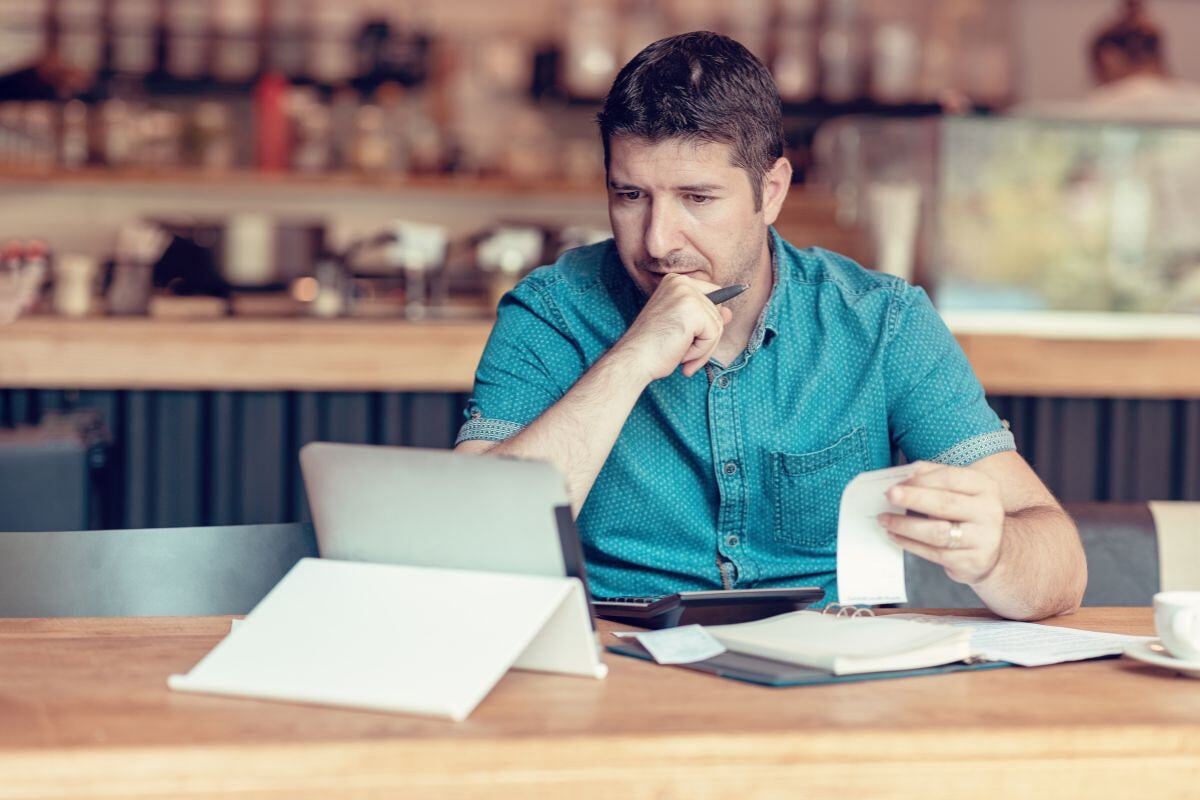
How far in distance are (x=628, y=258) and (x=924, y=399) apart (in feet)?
1.32

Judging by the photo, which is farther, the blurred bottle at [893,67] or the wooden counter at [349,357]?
the blurred bottle at [893,67]

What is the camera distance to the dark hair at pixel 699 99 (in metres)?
1.67

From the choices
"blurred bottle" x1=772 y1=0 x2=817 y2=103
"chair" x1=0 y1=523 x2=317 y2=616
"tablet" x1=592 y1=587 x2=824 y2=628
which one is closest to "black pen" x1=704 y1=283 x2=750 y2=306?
"tablet" x1=592 y1=587 x2=824 y2=628

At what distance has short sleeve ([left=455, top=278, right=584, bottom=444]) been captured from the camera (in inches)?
70.3

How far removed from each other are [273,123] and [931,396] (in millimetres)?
4096

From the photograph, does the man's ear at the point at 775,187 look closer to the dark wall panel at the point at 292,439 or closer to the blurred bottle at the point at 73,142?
the dark wall panel at the point at 292,439

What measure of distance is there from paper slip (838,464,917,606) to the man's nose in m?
0.49

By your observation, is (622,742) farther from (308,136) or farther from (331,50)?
(331,50)

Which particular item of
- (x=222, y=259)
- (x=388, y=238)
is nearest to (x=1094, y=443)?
(x=388, y=238)

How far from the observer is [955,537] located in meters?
1.34

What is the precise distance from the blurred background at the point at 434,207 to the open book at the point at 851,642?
1.51m

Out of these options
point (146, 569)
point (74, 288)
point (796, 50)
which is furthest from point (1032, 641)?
point (796, 50)

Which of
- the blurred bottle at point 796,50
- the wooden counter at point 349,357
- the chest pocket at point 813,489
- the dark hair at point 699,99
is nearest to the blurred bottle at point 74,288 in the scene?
the wooden counter at point 349,357

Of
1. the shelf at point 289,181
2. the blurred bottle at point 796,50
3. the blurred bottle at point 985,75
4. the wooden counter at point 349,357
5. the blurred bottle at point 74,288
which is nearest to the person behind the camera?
the wooden counter at point 349,357
